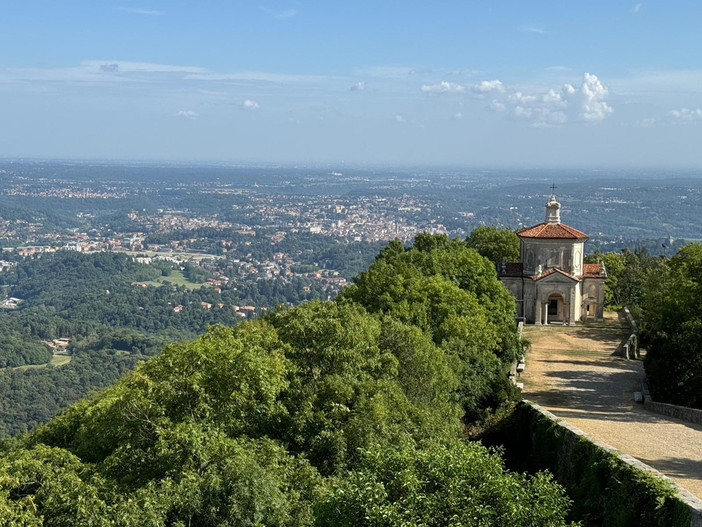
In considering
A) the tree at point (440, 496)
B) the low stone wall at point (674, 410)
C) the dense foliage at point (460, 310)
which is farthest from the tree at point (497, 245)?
the tree at point (440, 496)

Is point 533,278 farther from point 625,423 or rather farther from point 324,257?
point 324,257

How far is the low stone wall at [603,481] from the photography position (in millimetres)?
13273

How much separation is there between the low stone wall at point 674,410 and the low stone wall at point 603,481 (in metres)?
3.17

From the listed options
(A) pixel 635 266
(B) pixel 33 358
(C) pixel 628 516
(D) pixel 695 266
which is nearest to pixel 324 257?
(B) pixel 33 358

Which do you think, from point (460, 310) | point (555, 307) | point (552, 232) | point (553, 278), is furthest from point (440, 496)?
point (555, 307)

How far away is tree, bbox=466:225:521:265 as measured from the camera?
4725 cm

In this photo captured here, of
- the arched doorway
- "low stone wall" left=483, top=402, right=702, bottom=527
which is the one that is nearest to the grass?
the arched doorway

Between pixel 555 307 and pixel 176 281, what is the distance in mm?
130880

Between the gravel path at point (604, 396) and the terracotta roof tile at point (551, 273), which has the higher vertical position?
the terracotta roof tile at point (551, 273)

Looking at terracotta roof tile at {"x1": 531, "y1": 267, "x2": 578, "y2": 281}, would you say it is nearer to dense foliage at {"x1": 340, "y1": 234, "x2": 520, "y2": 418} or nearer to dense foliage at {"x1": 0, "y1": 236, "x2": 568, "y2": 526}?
dense foliage at {"x1": 340, "y1": 234, "x2": 520, "y2": 418}

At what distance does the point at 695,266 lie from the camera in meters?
27.5

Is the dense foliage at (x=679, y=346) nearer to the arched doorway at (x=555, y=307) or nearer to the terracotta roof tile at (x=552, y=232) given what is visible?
the terracotta roof tile at (x=552, y=232)

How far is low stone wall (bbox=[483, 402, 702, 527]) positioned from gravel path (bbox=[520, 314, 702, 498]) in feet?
2.67

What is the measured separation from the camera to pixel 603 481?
1535 centimetres
